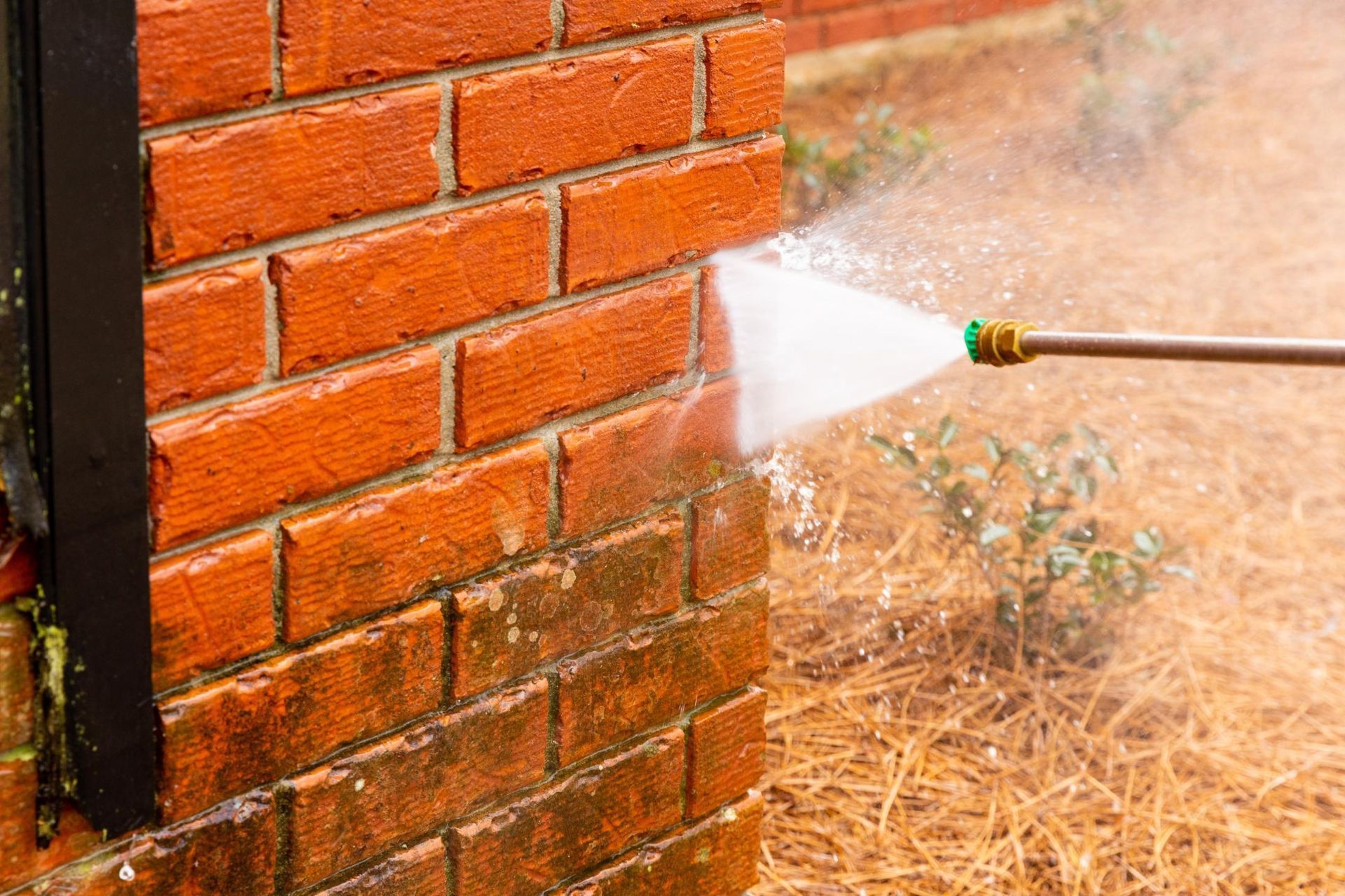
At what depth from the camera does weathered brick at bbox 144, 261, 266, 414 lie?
1.08 metres

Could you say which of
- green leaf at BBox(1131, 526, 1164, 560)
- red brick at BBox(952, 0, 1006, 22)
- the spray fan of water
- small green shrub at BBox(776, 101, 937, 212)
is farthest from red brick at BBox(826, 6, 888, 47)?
the spray fan of water

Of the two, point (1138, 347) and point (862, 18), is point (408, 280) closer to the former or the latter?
point (1138, 347)

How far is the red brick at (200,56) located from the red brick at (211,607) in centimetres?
33

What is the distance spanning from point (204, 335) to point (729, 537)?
685 millimetres

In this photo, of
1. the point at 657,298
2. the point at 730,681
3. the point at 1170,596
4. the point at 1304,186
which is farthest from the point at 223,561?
the point at 1304,186

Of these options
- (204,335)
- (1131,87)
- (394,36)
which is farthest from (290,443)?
(1131,87)

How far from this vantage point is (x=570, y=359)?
1402mm

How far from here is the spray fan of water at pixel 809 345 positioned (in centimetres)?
158

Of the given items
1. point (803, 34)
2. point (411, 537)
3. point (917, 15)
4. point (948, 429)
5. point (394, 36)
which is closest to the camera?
point (394, 36)

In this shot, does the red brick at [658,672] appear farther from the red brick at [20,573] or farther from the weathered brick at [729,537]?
the red brick at [20,573]

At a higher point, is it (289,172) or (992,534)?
(289,172)

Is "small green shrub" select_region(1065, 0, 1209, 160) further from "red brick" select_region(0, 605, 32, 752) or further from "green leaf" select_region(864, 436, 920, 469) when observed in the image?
"red brick" select_region(0, 605, 32, 752)

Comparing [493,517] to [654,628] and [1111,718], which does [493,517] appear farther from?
[1111,718]

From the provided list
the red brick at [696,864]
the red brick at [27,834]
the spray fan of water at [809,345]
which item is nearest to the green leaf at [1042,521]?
the spray fan of water at [809,345]
